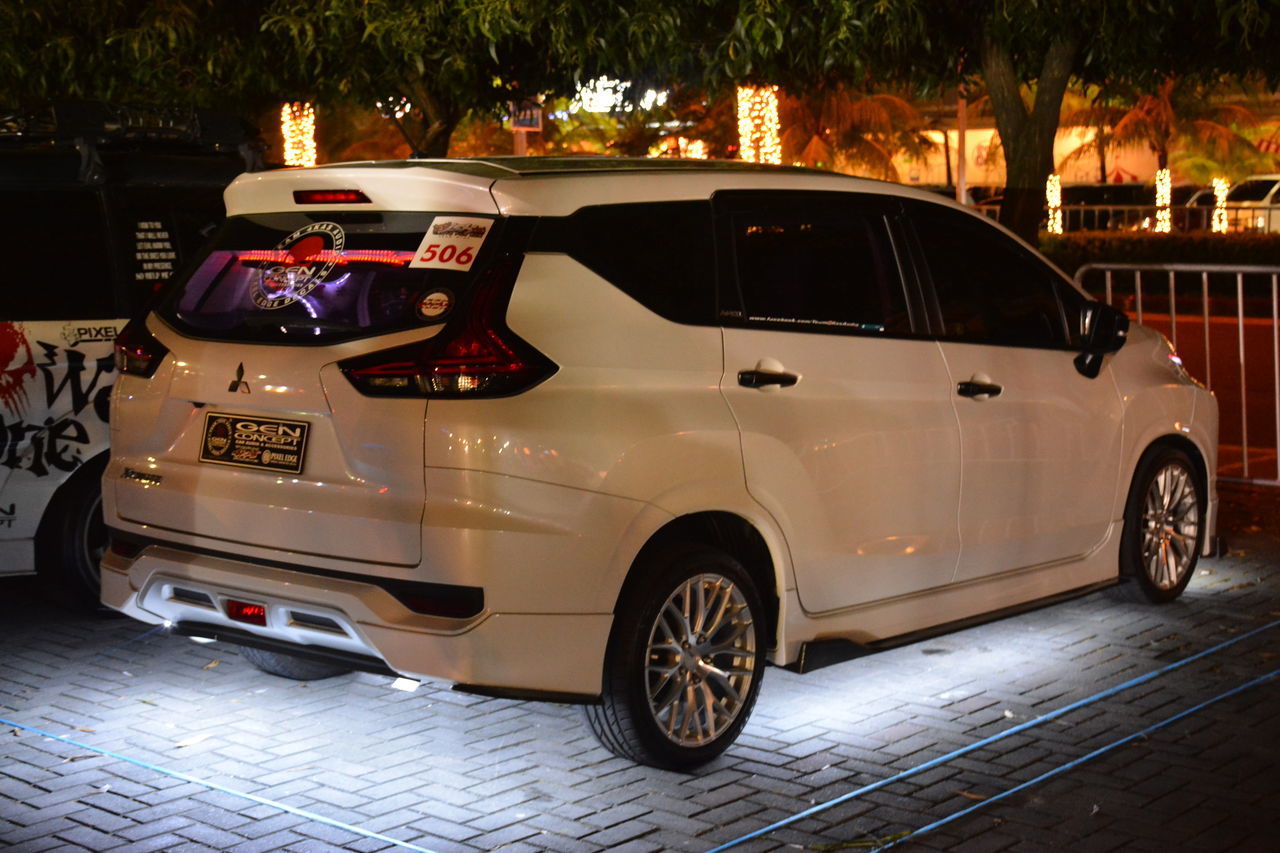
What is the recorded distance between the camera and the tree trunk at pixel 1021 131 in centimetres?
1075

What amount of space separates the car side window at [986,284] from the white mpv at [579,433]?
20 mm

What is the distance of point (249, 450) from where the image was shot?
18.2 feet

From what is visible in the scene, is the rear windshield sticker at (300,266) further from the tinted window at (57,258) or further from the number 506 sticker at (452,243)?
the tinted window at (57,258)

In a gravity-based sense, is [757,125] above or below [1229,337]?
above

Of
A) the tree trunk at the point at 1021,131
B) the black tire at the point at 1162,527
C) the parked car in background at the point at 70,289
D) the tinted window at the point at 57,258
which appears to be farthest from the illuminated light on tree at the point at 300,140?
the black tire at the point at 1162,527

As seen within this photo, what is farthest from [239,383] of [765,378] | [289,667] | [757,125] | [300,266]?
[757,125]

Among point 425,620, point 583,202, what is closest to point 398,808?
point 425,620

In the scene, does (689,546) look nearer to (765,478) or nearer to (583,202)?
(765,478)

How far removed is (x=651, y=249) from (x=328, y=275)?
102 cm

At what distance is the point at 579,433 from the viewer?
5.27 metres

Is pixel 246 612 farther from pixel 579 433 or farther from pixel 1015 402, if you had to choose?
pixel 1015 402

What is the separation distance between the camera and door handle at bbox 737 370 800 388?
5.77 m

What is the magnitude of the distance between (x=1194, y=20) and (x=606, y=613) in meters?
6.63

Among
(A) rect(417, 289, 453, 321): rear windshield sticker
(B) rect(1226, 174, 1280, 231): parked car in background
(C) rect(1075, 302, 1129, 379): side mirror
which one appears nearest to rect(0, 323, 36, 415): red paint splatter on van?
(A) rect(417, 289, 453, 321): rear windshield sticker
